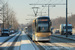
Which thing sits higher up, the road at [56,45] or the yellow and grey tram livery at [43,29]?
the yellow and grey tram livery at [43,29]

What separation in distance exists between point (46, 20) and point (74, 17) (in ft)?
394

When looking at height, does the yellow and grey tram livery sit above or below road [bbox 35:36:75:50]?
above

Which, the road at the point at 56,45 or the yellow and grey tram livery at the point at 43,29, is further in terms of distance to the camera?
the yellow and grey tram livery at the point at 43,29

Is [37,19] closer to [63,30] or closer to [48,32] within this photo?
[48,32]

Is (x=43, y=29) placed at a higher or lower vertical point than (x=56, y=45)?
higher

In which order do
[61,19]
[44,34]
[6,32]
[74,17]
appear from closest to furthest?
[44,34], [6,32], [74,17], [61,19]

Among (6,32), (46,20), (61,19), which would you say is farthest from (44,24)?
(61,19)

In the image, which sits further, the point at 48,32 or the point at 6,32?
the point at 6,32

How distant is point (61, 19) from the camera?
167250 mm

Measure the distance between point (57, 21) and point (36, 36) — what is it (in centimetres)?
14621

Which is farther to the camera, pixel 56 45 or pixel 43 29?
pixel 43 29

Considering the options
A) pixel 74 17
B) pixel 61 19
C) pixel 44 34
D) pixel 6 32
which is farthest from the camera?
pixel 61 19

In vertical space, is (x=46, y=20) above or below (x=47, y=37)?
above

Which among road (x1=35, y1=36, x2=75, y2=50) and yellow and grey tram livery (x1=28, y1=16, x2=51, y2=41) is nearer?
road (x1=35, y1=36, x2=75, y2=50)
